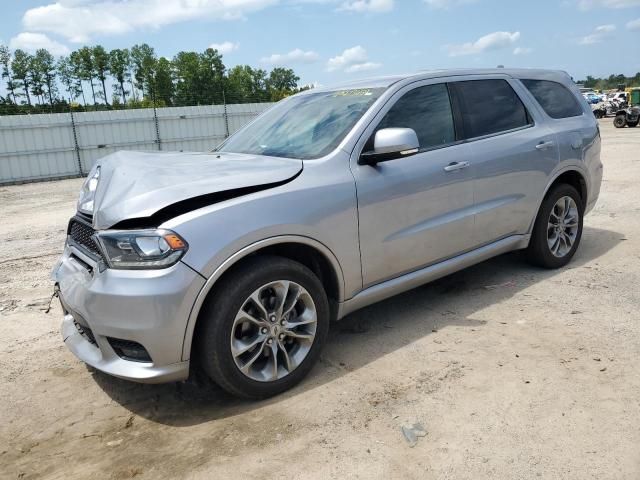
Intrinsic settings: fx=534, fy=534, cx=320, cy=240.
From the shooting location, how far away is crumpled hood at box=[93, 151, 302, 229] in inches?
108

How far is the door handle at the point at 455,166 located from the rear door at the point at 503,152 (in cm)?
11

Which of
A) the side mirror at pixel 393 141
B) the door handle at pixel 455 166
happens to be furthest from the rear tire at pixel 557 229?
the side mirror at pixel 393 141

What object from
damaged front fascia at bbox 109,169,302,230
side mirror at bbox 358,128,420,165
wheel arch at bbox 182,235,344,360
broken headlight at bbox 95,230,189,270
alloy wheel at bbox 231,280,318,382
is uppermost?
side mirror at bbox 358,128,420,165

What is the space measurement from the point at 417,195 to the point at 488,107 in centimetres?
128

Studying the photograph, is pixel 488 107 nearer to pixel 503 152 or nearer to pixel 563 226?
pixel 503 152

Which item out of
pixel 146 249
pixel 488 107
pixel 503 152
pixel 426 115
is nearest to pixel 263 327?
pixel 146 249

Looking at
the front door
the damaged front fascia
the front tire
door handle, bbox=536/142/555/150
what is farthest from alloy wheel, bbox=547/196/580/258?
the damaged front fascia

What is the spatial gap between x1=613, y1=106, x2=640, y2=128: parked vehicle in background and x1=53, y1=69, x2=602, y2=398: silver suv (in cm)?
2623

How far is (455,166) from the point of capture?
385cm

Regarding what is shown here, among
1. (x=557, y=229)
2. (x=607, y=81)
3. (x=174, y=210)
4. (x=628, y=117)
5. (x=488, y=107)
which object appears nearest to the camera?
(x=174, y=210)

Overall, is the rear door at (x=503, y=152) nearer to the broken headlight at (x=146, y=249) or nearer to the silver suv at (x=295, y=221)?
the silver suv at (x=295, y=221)

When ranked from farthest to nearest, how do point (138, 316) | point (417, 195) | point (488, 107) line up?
point (488, 107) → point (417, 195) → point (138, 316)

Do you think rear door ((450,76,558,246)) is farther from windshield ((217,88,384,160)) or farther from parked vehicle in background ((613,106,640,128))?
parked vehicle in background ((613,106,640,128))

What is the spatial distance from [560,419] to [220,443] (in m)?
1.72
